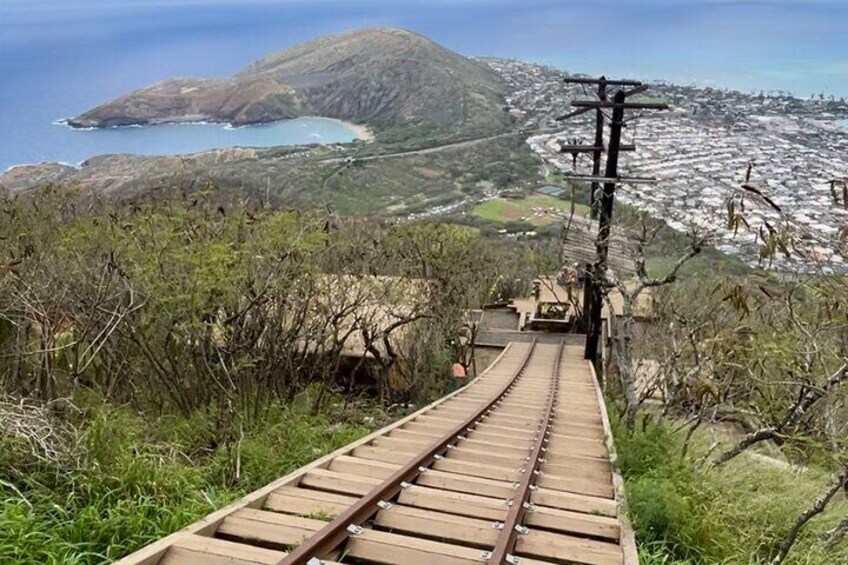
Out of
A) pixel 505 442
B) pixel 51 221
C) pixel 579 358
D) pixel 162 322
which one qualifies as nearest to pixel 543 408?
pixel 505 442

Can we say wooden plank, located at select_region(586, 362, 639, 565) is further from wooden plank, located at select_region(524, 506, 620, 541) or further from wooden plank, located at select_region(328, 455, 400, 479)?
wooden plank, located at select_region(328, 455, 400, 479)

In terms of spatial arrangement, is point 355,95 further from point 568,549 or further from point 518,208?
point 568,549

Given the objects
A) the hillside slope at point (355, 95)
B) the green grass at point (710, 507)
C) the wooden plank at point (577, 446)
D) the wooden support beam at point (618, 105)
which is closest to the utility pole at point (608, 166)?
the wooden support beam at point (618, 105)

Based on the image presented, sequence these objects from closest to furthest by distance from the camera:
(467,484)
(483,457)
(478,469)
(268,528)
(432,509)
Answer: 1. (268,528)
2. (432,509)
3. (467,484)
4. (478,469)
5. (483,457)

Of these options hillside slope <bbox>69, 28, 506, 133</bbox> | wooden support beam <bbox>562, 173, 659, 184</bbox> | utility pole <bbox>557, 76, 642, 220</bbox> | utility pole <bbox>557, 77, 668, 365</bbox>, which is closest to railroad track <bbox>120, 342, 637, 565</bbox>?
utility pole <bbox>557, 77, 668, 365</bbox>

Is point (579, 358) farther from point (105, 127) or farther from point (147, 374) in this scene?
point (105, 127)

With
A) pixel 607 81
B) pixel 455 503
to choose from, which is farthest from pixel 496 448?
pixel 607 81

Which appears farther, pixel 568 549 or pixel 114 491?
pixel 114 491
